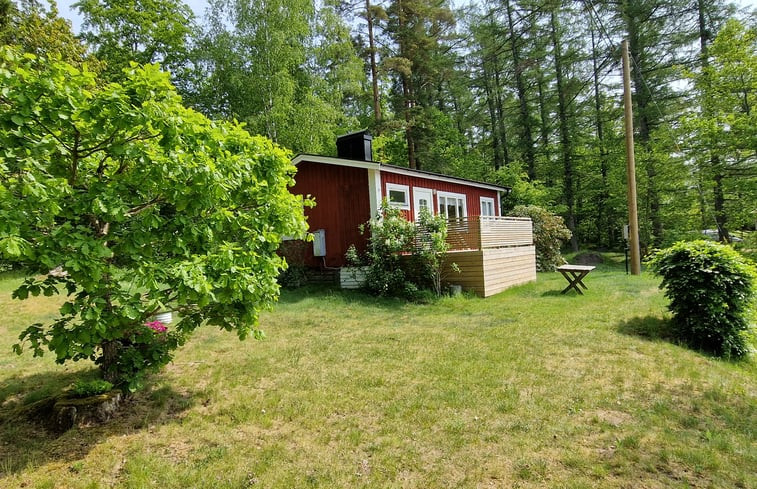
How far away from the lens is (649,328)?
20.4 ft

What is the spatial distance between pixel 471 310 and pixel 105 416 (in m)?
6.29

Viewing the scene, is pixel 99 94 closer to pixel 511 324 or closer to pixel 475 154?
pixel 511 324

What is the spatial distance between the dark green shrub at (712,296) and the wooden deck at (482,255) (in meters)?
3.79

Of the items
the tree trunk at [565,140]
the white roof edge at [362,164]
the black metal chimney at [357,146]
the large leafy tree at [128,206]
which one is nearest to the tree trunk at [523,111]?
the tree trunk at [565,140]

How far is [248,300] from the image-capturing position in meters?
3.37

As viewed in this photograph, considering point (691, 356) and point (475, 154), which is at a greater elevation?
point (475, 154)

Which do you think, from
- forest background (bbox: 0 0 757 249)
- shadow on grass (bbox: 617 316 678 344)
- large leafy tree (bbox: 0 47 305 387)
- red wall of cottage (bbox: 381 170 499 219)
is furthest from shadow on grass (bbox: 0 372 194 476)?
forest background (bbox: 0 0 757 249)

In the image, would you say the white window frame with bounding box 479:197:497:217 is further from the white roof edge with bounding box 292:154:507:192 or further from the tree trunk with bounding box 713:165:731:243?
the tree trunk with bounding box 713:165:731:243

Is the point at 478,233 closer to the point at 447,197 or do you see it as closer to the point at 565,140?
the point at 447,197

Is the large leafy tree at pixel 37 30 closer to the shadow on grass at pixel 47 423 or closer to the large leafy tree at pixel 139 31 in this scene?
the large leafy tree at pixel 139 31

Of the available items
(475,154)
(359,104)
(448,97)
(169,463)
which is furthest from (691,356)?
(448,97)

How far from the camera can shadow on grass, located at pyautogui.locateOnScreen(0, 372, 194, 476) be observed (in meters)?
2.81

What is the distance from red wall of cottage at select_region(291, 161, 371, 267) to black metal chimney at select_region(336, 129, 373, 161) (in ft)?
2.27

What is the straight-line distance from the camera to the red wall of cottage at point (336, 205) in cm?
1091
